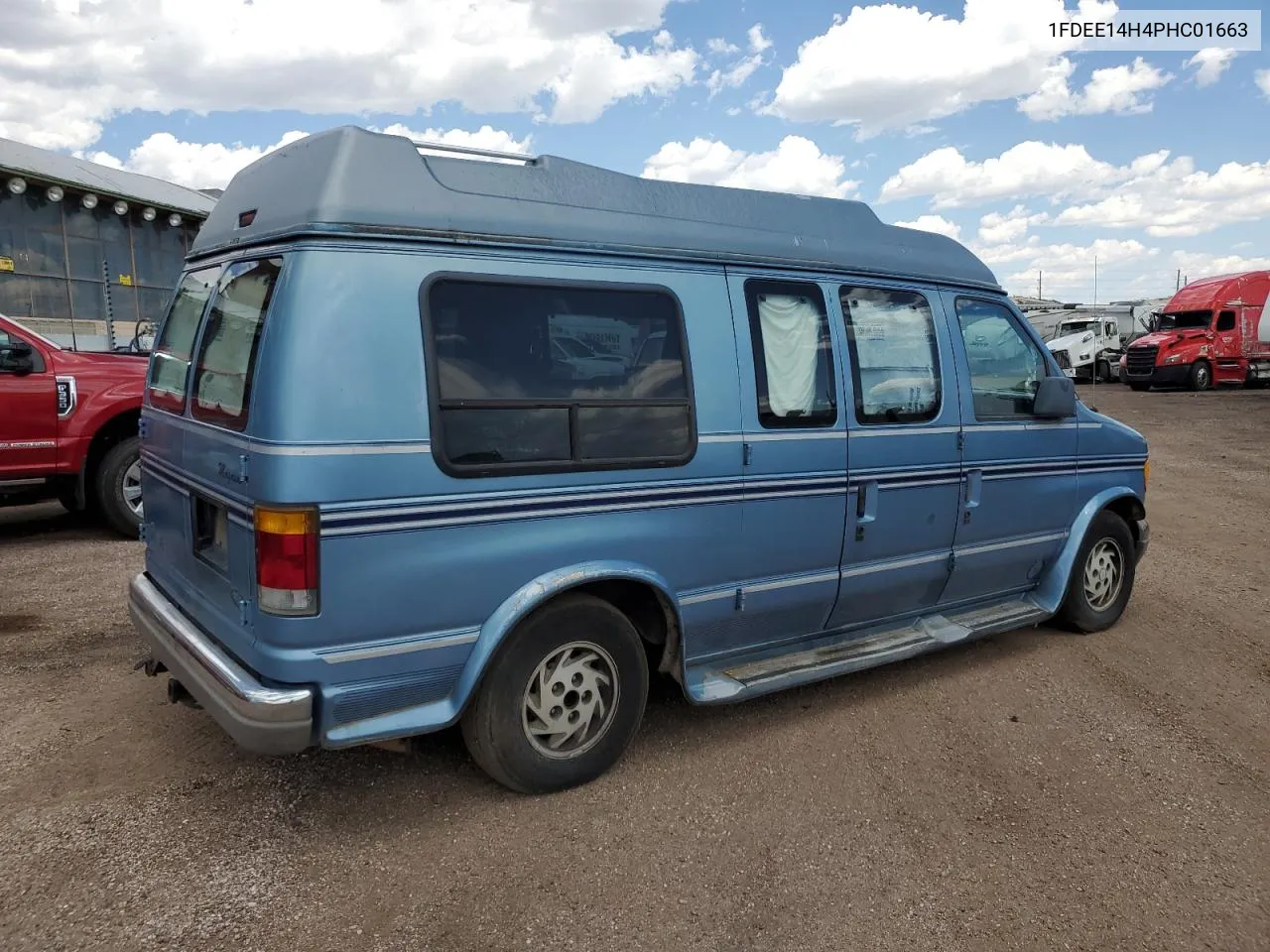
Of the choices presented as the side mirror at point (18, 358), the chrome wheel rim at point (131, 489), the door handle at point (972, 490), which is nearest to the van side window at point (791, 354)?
the door handle at point (972, 490)

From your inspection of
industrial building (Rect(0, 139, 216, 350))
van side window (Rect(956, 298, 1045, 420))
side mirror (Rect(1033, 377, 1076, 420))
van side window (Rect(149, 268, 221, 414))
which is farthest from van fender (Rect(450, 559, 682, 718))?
industrial building (Rect(0, 139, 216, 350))

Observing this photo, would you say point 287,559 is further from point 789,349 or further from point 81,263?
point 81,263

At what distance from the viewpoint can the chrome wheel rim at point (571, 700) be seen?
3400 mm

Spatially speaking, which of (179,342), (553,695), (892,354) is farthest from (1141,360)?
(179,342)

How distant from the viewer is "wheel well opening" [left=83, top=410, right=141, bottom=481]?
729 centimetres

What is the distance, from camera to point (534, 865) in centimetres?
306

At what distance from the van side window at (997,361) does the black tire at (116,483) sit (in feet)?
20.6

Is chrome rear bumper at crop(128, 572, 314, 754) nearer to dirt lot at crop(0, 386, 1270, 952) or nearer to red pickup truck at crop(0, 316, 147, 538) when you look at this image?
dirt lot at crop(0, 386, 1270, 952)

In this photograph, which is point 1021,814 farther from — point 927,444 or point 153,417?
point 153,417

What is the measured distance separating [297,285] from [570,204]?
1080mm

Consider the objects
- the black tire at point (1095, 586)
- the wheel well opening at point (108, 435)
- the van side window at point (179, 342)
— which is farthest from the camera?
the wheel well opening at point (108, 435)

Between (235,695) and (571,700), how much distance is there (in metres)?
1.18

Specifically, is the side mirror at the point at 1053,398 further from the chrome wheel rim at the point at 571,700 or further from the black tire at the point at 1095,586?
the chrome wheel rim at the point at 571,700

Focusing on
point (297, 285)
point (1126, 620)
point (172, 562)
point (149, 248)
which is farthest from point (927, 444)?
point (149, 248)
